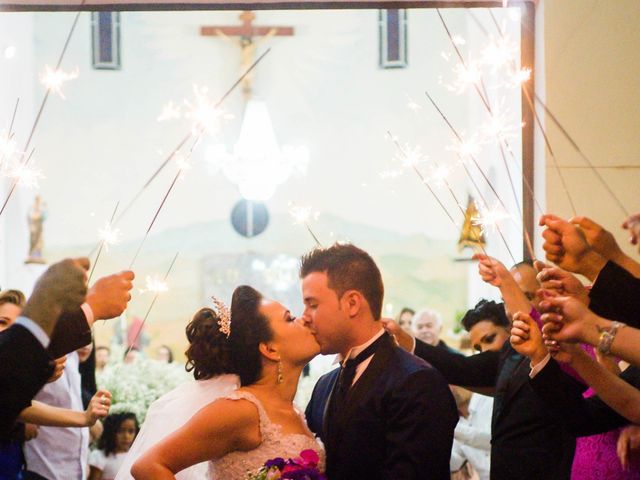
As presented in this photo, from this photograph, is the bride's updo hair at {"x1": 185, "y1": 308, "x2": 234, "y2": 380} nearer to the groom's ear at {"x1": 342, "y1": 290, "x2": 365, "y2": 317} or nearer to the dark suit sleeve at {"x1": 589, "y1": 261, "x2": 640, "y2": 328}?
the groom's ear at {"x1": 342, "y1": 290, "x2": 365, "y2": 317}

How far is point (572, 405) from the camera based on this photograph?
→ 2.89m

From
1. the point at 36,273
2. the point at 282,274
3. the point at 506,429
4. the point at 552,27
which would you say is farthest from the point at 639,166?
the point at 36,273

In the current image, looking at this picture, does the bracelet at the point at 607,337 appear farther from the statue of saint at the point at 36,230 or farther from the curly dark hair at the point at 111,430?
the statue of saint at the point at 36,230

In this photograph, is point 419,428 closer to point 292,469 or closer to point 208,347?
point 292,469


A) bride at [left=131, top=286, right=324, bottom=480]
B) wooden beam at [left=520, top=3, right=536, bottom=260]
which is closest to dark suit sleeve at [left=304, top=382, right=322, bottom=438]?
bride at [left=131, top=286, right=324, bottom=480]

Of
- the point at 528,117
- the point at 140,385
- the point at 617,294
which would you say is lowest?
the point at 140,385

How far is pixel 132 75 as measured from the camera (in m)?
10.5

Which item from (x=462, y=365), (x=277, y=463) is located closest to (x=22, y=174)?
(x=277, y=463)

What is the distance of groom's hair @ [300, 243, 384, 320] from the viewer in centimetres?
318

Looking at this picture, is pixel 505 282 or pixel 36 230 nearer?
pixel 505 282

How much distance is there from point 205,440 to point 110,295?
0.52 metres

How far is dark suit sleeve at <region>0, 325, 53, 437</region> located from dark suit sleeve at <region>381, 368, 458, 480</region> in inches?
48.7

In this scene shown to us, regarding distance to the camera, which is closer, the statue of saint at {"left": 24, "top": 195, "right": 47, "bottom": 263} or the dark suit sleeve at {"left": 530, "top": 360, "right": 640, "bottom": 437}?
the dark suit sleeve at {"left": 530, "top": 360, "right": 640, "bottom": 437}

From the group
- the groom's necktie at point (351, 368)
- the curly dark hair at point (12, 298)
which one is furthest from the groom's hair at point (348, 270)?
the curly dark hair at point (12, 298)
